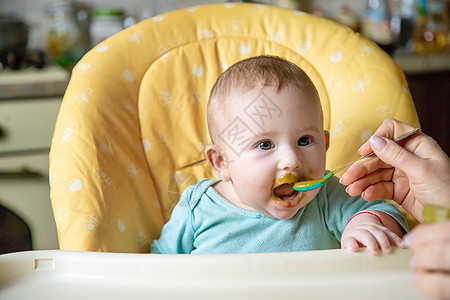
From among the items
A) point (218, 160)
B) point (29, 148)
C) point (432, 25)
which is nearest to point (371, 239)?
point (218, 160)

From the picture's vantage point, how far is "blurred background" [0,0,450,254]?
1.65 m

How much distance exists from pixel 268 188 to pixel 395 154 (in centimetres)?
20

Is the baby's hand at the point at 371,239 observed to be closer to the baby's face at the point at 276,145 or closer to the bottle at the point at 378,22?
the baby's face at the point at 276,145

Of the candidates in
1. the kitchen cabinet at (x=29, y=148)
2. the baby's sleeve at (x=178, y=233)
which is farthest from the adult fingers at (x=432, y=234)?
the kitchen cabinet at (x=29, y=148)

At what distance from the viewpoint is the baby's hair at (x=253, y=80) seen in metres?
0.81

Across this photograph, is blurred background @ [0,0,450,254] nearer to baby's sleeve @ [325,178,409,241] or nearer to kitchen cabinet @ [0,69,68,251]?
kitchen cabinet @ [0,69,68,251]

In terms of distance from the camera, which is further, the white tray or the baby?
the baby

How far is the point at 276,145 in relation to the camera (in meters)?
0.79

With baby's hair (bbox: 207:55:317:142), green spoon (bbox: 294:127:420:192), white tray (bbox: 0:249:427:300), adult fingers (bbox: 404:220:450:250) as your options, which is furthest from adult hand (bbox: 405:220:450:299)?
baby's hair (bbox: 207:55:317:142)

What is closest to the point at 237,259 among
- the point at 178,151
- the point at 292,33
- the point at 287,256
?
the point at 287,256

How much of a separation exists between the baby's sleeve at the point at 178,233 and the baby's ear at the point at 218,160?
11 cm

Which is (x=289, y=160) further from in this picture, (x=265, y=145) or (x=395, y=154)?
(x=395, y=154)

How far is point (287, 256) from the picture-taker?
62cm

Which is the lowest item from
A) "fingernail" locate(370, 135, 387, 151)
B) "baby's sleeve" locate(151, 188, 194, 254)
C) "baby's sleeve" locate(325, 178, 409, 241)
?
"baby's sleeve" locate(151, 188, 194, 254)
